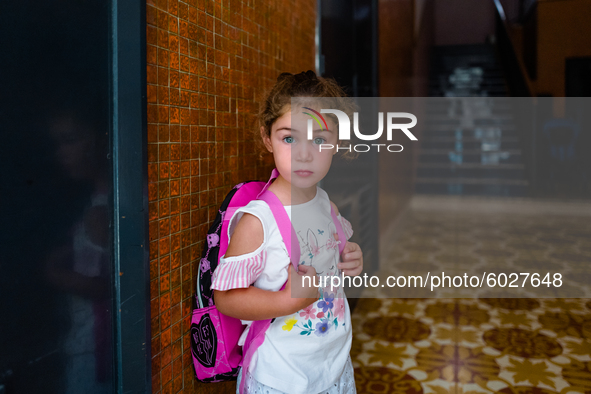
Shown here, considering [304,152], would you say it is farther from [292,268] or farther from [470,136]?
[470,136]

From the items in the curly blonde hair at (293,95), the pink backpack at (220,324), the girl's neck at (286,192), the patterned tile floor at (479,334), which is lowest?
the patterned tile floor at (479,334)

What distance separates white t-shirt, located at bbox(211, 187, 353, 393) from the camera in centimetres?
105

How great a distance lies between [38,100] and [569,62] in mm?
10149

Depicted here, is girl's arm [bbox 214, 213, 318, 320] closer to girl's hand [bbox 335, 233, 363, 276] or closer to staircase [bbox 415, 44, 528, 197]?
girl's hand [bbox 335, 233, 363, 276]

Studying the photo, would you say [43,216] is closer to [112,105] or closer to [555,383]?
[112,105]

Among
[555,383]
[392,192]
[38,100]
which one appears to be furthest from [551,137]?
[38,100]

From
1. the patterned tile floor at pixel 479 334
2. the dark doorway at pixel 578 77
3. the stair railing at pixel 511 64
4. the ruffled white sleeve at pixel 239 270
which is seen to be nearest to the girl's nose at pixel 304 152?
the ruffled white sleeve at pixel 239 270

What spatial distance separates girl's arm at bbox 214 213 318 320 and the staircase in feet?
24.3

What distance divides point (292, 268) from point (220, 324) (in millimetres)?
297

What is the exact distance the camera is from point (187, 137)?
1286 mm

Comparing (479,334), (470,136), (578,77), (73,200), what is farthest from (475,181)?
(73,200)

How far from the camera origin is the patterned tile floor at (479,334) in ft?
7.59

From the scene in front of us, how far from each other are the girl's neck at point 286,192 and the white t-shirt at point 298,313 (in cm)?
2

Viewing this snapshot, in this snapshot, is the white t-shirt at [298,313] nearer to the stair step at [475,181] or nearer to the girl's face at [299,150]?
the girl's face at [299,150]
